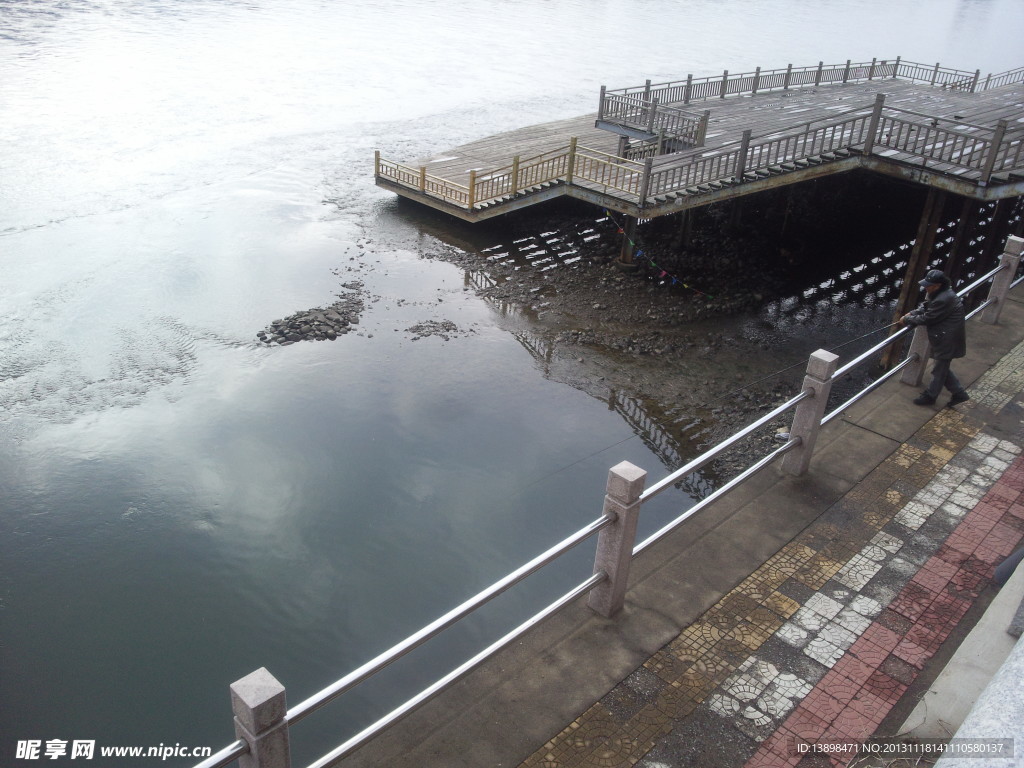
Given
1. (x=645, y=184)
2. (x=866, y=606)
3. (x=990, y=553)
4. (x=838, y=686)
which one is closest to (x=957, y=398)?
(x=990, y=553)

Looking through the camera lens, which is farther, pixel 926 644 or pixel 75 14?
pixel 75 14

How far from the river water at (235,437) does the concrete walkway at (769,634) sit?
16.3 ft

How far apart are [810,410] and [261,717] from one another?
5.18 m

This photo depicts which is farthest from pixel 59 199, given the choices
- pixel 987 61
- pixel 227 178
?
pixel 987 61

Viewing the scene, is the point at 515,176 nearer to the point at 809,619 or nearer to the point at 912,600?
the point at 912,600

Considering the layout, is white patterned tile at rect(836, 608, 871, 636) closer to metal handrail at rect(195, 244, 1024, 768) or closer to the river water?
metal handrail at rect(195, 244, 1024, 768)

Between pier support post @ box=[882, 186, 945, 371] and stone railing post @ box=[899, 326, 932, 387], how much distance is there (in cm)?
960

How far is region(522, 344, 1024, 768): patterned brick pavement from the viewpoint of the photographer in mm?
4844

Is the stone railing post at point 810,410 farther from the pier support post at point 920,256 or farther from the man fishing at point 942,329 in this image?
the pier support post at point 920,256

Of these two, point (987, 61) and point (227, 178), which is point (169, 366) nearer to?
point (227, 178)

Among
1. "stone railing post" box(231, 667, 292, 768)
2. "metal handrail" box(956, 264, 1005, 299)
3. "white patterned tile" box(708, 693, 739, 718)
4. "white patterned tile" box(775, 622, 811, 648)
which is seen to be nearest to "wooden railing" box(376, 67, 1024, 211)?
"metal handrail" box(956, 264, 1005, 299)

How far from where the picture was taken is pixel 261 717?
3.59 metres

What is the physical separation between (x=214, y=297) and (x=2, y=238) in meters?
6.96

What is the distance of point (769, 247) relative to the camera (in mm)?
24797
